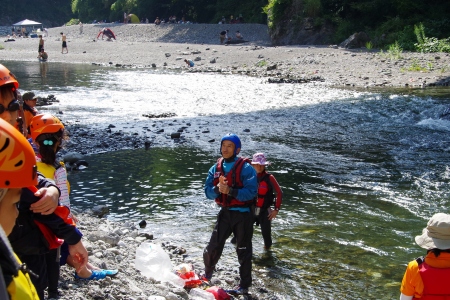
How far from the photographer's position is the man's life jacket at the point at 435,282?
400 cm

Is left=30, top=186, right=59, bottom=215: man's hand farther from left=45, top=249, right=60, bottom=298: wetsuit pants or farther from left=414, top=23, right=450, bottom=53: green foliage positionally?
left=414, top=23, right=450, bottom=53: green foliage

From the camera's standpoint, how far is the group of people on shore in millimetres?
2082

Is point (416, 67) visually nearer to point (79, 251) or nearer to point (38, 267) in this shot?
point (79, 251)

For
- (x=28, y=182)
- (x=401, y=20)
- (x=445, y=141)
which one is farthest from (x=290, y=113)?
(x=401, y=20)

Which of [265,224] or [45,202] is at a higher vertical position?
[45,202]

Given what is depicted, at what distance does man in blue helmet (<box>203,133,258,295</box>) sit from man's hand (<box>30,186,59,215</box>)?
260 cm

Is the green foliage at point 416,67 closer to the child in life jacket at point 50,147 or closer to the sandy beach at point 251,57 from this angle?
the sandy beach at point 251,57

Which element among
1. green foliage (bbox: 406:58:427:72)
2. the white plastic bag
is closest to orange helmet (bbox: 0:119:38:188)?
the white plastic bag

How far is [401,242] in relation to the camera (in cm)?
808

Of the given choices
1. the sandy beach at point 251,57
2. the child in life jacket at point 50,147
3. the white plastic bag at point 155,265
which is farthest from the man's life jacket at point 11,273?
the sandy beach at point 251,57

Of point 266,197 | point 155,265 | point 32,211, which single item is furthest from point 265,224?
point 32,211

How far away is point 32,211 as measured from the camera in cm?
354

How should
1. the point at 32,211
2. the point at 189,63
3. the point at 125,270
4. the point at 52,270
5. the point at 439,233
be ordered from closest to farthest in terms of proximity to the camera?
the point at 32,211 < the point at 439,233 < the point at 52,270 < the point at 125,270 < the point at 189,63

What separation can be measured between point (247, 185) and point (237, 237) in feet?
2.23
